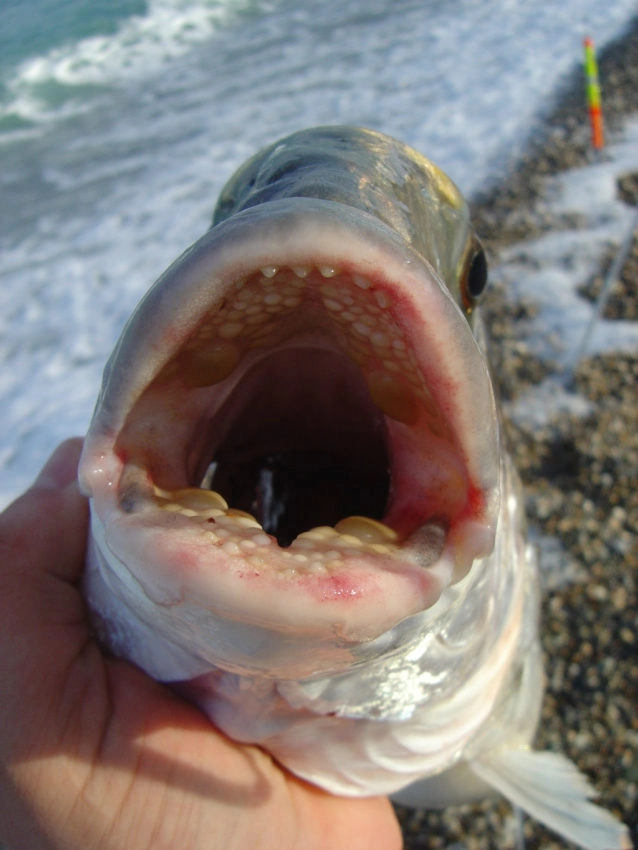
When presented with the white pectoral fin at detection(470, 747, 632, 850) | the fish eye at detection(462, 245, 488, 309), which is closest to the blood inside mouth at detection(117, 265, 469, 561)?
the fish eye at detection(462, 245, 488, 309)

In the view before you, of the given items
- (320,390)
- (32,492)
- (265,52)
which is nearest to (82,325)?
(32,492)

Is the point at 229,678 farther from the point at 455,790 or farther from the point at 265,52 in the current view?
the point at 265,52

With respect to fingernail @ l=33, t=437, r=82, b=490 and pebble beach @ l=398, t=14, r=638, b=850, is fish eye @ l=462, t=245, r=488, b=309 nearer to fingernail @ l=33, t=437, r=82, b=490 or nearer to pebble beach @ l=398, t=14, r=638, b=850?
pebble beach @ l=398, t=14, r=638, b=850

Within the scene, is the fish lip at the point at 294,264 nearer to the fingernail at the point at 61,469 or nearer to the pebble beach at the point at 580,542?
the fingernail at the point at 61,469

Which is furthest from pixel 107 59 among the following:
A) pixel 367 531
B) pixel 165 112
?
pixel 367 531

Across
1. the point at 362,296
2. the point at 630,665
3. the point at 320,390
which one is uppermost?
the point at 362,296

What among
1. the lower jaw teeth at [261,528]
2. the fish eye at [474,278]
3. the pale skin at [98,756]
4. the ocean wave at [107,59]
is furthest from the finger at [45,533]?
the ocean wave at [107,59]

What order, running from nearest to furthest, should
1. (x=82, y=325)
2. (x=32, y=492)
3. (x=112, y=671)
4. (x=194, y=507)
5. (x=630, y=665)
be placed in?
(x=194, y=507) → (x=112, y=671) → (x=32, y=492) → (x=630, y=665) → (x=82, y=325)
